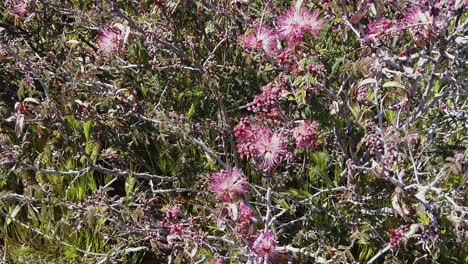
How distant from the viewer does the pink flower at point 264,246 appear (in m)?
2.32

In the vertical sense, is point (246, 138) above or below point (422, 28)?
below

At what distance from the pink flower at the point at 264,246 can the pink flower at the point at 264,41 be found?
0.65 m

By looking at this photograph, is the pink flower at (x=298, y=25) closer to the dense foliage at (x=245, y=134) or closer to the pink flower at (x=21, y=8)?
the dense foliage at (x=245, y=134)

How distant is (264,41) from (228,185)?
0.52 m

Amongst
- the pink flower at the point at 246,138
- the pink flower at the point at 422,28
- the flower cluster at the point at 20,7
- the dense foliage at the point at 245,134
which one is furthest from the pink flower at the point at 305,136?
the flower cluster at the point at 20,7

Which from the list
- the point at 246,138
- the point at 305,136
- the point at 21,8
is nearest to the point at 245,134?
the point at 246,138

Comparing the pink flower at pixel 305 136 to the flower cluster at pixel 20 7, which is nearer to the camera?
the pink flower at pixel 305 136

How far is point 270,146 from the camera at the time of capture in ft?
7.57

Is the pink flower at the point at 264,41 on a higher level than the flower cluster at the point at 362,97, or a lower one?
higher

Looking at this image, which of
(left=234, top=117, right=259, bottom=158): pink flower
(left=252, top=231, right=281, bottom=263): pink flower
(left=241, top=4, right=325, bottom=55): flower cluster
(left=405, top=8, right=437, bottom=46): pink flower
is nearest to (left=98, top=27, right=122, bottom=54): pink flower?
(left=241, top=4, right=325, bottom=55): flower cluster

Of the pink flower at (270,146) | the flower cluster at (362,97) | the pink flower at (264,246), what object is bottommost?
the pink flower at (264,246)

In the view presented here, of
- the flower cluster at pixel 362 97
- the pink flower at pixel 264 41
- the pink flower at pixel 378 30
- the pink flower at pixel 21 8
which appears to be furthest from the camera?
the pink flower at pixel 21 8

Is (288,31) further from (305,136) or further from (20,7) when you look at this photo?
(20,7)

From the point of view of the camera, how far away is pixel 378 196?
2.69m
